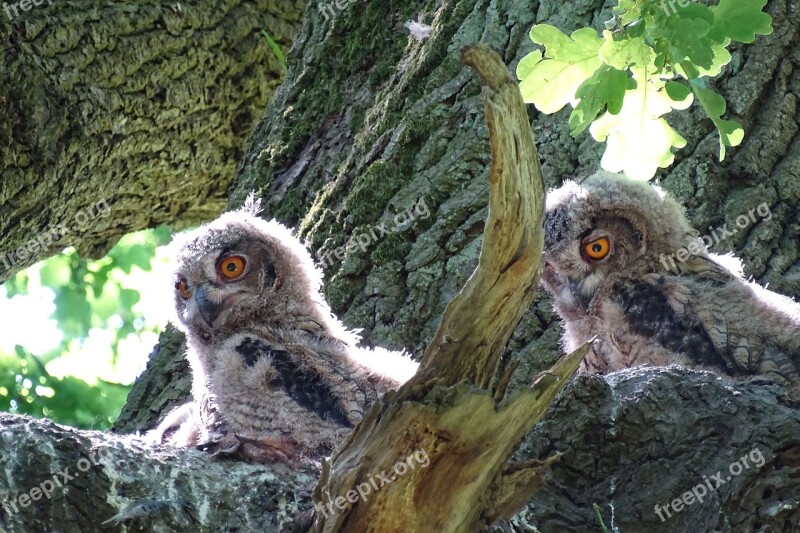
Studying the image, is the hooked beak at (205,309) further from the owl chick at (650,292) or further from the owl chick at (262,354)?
the owl chick at (650,292)

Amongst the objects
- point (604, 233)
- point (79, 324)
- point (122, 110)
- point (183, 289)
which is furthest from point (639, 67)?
point (79, 324)

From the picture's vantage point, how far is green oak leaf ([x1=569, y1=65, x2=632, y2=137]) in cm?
266

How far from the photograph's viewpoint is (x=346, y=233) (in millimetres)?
4008

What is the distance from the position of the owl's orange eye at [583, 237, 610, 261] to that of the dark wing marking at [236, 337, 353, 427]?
1.18m

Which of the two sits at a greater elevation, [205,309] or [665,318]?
[205,309]

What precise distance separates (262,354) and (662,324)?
4.43 ft

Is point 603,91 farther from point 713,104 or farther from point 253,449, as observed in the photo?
point 253,449

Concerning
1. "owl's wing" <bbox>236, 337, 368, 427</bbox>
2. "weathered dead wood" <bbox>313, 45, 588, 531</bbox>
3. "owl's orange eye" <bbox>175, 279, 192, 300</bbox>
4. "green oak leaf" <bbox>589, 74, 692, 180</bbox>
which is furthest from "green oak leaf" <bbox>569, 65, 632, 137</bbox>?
"owl's orange eye" <bbox>175, 279, 192, 300</bbox>

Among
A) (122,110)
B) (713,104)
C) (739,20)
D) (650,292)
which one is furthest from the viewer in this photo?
(122,110)

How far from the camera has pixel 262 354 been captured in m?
3.50

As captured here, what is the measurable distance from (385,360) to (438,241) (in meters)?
0.59

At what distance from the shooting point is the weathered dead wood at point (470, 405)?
2.12 meters

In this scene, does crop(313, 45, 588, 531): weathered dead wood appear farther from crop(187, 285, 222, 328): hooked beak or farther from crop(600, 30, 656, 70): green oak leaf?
crop(187, 285, 222, 328): hooked beak

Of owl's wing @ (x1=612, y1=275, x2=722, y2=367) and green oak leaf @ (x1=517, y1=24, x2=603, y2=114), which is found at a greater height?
green oak leaf @ (x1=517, y1=24, x2=603, y2=114)
